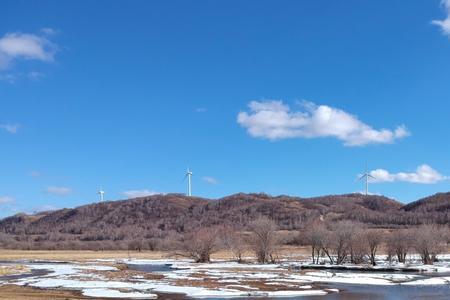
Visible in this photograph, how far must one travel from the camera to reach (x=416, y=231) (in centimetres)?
9738

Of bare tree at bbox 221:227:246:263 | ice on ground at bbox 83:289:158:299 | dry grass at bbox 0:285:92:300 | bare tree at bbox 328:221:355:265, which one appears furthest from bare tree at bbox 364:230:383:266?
dry grass at bbox 0:285:92:300

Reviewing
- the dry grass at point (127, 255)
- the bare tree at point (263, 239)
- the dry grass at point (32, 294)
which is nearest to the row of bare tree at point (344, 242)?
the bare tree at point (263, 239)

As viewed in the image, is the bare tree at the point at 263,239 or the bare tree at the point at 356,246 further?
the bare tree at the point at 263,239

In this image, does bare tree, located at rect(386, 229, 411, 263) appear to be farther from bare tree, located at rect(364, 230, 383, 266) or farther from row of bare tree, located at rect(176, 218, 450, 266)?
bare tree, located at rect(364, 230, 383, 266)

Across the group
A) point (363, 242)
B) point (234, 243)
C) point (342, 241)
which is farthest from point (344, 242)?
point (234, 243)

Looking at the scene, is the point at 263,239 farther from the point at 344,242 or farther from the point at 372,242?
the point at 372,242

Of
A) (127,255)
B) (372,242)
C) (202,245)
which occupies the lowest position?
(127,255)

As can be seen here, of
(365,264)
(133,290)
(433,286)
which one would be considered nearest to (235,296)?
(133,290)

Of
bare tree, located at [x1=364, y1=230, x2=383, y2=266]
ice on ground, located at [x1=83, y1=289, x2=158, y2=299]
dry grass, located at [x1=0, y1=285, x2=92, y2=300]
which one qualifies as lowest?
ice on ground, located at [x1=83, y1=289, x2=158, y2=299]

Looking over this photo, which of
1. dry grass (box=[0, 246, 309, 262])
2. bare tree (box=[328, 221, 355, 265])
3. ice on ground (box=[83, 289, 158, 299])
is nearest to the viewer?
ice on ground (box=[83, 289, 158, 299])

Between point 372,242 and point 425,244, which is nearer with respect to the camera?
point 372,242

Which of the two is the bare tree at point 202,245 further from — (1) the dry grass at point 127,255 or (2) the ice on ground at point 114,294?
(2) the ice on ground at point 114,294

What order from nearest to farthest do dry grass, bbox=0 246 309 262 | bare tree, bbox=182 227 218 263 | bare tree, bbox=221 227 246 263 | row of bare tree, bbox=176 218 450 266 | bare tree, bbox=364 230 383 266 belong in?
1. bare tree, bbox=364 230 383 266
2. row of bare tree, bbox=176 218 450 266
3. bare tree, bbox=182 227 218 263
4. bare tree, bbox=221 227 246 263
5. dry grass, bbox=0 246 309 262

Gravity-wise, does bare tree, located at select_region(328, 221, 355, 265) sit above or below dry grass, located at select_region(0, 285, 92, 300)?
above
